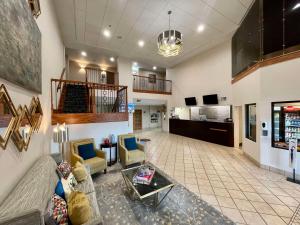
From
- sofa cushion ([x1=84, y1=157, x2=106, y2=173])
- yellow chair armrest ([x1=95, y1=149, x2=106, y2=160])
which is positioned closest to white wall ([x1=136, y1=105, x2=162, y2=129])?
yellow chair armrest ([x1=95, y1=149, x2=106, y2=160])

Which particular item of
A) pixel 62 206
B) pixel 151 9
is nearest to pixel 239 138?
pixel 151 9

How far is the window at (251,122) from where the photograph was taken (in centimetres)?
444

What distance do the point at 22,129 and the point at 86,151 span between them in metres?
2.06

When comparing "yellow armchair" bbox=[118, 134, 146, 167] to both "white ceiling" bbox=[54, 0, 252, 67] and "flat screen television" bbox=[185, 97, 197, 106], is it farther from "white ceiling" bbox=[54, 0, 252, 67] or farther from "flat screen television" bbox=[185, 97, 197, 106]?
"flat screen television" bbox=[185, 97, 197, 106]

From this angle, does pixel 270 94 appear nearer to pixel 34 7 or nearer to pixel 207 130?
pixel 207 130

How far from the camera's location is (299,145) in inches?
133

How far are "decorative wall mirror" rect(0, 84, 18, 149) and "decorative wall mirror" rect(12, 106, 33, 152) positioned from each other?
0.11 metres

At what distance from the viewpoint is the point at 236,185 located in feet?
10.1

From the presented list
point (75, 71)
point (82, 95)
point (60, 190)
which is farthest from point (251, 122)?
point (75, 71)

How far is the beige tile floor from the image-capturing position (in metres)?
2.27

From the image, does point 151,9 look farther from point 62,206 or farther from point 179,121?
point 179,121

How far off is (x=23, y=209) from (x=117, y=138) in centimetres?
352

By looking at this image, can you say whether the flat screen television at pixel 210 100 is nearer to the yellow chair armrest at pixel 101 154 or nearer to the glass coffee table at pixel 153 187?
the glass coffee table at pixel 153 187

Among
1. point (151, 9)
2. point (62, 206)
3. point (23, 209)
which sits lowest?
point (62, 206)
